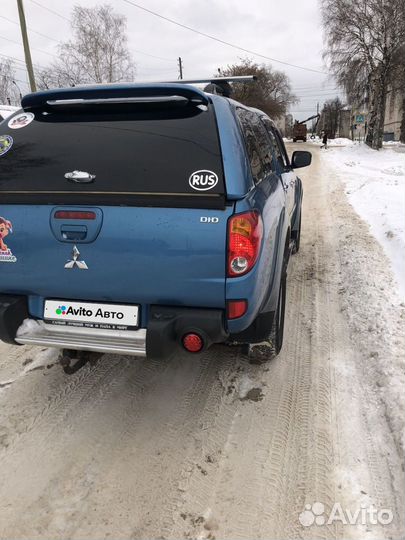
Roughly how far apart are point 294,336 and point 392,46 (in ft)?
87.2

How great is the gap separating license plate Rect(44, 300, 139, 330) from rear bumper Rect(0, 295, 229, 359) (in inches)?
1.5

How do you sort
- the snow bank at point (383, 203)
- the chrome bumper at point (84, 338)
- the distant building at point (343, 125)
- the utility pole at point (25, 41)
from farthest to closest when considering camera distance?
the distant building at point (343, 125), the utility pole at point (25, 41), the snow bank at point (383, 203), the chrome bumper at point (84, 338)

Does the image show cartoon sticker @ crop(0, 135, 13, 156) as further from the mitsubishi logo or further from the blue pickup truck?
the mitsubishi logo

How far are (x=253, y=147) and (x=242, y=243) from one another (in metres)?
1.04

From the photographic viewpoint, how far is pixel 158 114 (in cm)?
253

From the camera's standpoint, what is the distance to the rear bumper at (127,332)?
2.37m

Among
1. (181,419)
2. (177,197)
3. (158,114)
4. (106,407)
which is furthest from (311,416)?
(158,114)

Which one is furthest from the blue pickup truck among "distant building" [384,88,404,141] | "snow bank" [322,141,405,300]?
"distant building" [384,88,404,141]

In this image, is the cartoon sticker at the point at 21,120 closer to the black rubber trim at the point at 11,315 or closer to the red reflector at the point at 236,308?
the black rubber trim at the point at 11,315

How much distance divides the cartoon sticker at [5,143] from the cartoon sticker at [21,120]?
10 cm

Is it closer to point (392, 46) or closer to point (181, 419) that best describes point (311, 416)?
point (181, 419)

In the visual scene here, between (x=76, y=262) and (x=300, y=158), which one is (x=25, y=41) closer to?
(x=300, y=158)

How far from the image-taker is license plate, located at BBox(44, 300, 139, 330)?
2500mm

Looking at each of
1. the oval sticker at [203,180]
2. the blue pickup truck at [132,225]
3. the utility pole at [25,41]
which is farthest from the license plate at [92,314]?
the utility pole at [25,41]
